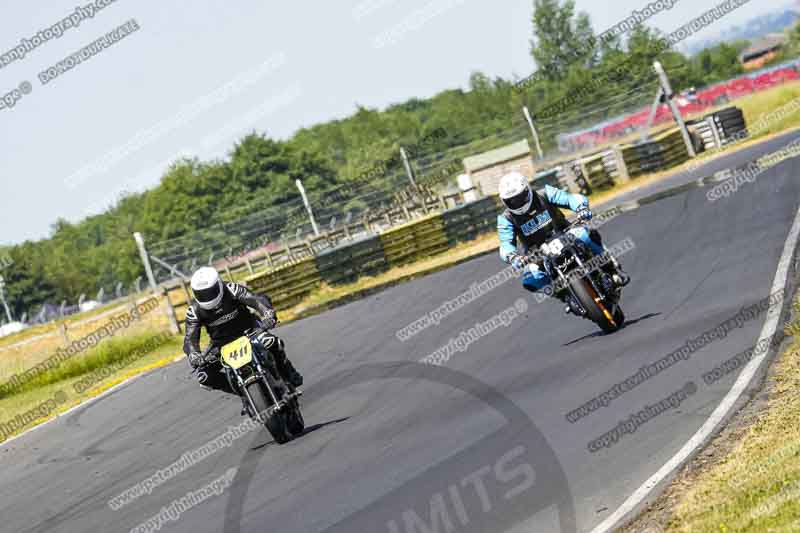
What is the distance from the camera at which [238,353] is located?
36.4ft

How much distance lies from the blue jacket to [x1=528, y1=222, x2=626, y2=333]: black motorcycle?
0.62 feet

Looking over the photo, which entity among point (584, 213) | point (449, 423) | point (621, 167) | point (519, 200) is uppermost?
point (519, 200)

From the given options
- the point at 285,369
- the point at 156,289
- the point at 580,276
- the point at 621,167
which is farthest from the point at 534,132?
the point at 285,369

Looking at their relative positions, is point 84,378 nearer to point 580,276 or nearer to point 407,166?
point 580,276

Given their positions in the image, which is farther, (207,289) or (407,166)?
(407,166)

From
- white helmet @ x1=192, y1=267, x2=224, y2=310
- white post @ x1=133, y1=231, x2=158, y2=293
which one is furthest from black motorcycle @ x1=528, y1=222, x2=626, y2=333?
white post @ x1=133, y1=231, x2=158, y2=293

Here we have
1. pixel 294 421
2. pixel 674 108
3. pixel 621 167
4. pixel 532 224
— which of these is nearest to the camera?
pixel 294 421

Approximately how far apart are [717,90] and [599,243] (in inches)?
2661

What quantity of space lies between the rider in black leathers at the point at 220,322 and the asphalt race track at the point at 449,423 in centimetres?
73

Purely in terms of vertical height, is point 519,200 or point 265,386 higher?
point 519,200

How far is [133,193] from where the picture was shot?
172m

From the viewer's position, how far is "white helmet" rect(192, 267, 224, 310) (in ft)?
37.7

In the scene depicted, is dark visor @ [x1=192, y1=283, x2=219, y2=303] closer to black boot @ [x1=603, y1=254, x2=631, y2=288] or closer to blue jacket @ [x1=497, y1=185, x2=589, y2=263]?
blue jacket @ [x1=497, y1=185, x2=589, y2=263]

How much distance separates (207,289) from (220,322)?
0.43m
